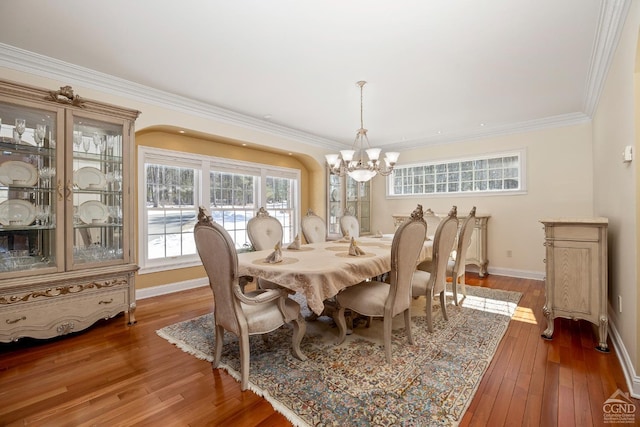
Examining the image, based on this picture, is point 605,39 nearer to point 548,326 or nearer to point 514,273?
point 548,326

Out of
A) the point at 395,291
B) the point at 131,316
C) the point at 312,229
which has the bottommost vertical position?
the point at 131,316

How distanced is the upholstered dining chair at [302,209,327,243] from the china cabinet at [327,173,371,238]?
5.87 feet

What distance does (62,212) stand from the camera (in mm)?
2637

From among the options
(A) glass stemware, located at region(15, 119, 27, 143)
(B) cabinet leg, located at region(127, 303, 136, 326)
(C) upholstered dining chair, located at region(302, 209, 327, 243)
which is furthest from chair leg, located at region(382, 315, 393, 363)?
(A) glass stemware, located at region(15, 119, 27, 143)

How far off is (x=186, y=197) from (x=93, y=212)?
1.49 metres

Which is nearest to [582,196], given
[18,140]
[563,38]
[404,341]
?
[563,38]

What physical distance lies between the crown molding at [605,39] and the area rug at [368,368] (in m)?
2.52

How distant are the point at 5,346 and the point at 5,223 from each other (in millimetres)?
1044

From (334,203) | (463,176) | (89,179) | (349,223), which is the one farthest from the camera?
(334,203)

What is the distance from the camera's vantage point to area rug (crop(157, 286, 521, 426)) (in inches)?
65.5

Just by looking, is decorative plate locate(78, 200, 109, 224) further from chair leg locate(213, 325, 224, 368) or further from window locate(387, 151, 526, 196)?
window locate(387, 151, 526, 196)

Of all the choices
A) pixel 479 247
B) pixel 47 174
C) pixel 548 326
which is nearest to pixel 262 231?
pixel 47 174

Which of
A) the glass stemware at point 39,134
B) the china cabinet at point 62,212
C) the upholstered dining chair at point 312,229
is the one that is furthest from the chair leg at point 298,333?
the glass stemware at point 39,134

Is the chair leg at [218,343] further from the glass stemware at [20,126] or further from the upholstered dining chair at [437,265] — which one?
the glass stemware at [20,126]
